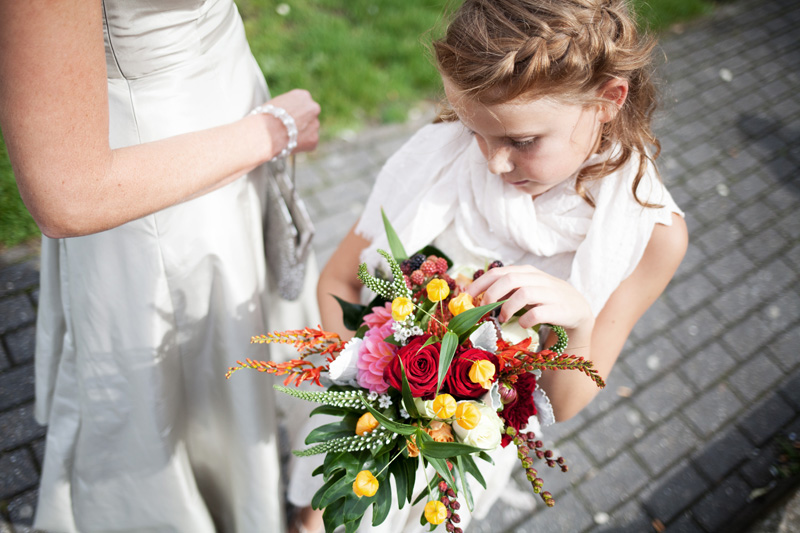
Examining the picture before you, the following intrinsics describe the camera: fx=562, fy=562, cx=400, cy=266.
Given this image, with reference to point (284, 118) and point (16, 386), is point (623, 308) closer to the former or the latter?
A: point (284, 118)

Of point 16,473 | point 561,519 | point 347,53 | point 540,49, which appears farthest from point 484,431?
point 347,53

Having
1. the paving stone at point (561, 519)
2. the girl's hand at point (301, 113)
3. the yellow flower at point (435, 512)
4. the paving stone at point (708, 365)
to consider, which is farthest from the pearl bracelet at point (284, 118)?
the paving stone at point (708, 365)

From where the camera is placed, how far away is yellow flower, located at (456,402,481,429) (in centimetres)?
107

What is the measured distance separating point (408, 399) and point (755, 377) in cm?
305

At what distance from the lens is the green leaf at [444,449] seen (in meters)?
1.06

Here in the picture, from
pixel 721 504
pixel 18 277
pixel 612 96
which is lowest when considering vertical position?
→ pixel 721 504

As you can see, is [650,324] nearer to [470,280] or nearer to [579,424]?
[579,424]

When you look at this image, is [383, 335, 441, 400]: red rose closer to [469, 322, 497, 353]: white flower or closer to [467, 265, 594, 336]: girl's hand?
[469, 322, 497, 353]: white flower

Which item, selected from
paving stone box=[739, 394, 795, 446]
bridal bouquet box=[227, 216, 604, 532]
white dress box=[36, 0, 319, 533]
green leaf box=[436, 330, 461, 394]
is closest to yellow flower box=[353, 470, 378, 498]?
bridal bouquet box=[227, 216, 604, 532]

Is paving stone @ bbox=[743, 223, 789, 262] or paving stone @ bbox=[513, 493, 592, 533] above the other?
paving stone @ bbox=[743, 223, 789, 262]

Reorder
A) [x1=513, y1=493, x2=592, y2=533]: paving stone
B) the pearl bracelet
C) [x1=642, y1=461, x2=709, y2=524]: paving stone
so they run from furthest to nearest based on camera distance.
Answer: [x1=642, y1=461, x2=709, y2=524]: paving stone, [x1=513, y1=493, x2=592, y2=533]: paving stone, the pearl bracelet

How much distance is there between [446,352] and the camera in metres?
1.09

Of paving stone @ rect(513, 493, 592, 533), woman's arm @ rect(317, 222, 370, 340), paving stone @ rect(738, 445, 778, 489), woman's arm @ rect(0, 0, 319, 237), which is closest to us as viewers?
woman's arm @ rect(0, 0, 319, 237)

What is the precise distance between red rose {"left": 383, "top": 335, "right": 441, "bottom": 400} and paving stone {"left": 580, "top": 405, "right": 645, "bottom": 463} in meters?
2.16
